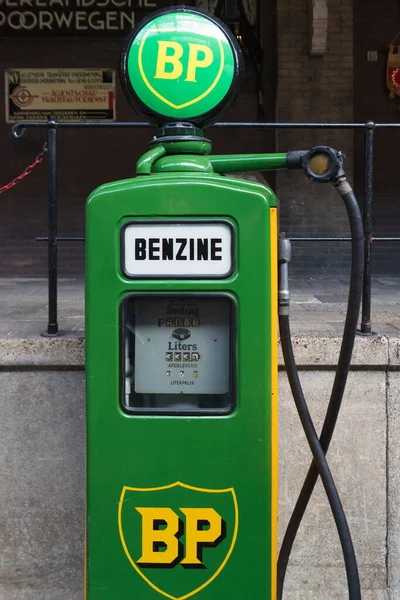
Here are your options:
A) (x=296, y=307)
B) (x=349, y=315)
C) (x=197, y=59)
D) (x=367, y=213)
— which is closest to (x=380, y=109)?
(x=296, y=307)

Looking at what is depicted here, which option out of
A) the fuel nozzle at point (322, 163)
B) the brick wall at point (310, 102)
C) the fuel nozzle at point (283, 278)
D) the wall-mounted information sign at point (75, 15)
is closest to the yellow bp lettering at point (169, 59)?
the fuel nozzle at point (322, 163)

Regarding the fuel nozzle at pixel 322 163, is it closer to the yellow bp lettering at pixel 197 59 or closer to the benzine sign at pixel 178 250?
the benzine sign at pixel 178 250

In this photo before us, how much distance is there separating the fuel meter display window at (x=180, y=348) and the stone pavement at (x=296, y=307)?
1.13 m

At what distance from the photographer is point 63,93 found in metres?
8.15

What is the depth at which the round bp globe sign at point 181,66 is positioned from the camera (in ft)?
7.52

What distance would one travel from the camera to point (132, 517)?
2324 mm

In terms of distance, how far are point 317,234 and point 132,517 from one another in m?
6.01

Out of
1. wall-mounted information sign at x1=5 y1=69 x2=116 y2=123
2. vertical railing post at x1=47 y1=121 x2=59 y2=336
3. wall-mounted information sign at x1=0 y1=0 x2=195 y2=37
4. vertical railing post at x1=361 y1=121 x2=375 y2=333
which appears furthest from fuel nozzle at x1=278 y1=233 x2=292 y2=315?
wall-mounted information sign at x1=0 y1=0 x2=195 y2=37

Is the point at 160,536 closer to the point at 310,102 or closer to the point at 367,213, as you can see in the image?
the point at 367,213

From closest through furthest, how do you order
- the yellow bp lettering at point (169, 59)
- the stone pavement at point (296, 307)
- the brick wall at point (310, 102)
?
the yellow bp lettering at point (169, 59)
the stone pavement at point (296, 307)
the brick wall at point (310, 102)

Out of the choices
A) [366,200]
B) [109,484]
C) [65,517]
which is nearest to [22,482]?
[65,517]

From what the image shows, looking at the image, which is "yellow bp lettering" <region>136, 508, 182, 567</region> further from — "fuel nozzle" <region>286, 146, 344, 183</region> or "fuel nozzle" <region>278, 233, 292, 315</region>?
"fuel nozzle" <region>286, 146, 344, 183</region>

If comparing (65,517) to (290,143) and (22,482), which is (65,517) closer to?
(22,482)

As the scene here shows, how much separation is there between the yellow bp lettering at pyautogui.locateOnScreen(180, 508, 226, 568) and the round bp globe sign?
1.28 m
